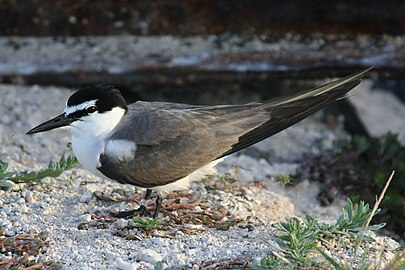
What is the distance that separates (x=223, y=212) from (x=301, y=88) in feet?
9.88

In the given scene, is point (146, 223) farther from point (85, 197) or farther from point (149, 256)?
point (85, 197)

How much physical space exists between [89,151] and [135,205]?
0.52m

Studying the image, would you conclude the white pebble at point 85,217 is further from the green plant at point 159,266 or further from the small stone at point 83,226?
the green plant at point 159,266

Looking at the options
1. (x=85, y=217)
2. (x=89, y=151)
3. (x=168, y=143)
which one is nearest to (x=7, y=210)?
(x=85, y=217)

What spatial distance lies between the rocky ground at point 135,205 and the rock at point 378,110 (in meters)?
1.63

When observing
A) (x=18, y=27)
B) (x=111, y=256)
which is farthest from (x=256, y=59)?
(x=111, y=256)

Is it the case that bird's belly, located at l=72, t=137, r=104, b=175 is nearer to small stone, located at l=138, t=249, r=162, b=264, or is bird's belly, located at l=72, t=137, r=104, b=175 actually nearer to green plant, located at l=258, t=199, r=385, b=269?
small stone, located at l=138, t=249, r=162, b=264

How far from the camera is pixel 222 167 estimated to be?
5.54 m

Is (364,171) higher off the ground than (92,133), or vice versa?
(92,133)

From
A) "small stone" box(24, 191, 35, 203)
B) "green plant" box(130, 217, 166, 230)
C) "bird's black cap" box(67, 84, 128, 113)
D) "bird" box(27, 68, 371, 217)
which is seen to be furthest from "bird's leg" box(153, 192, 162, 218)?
"small stone" box(24, 191, 35, 203)

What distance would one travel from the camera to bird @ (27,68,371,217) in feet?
13.5

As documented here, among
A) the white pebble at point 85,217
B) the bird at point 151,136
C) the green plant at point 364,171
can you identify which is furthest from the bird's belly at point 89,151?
the green plant at point 364,171

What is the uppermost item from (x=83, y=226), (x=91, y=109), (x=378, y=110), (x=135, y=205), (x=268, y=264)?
(x=91, y=109)

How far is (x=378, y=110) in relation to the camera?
7.74 meters
